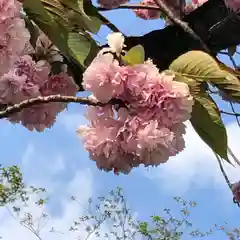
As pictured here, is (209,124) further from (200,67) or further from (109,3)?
(109,3)

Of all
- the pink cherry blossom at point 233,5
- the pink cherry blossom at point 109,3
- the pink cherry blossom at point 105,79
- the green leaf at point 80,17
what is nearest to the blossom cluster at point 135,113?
the pink cherry blossom at point 105,79

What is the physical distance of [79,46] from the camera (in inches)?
29.8

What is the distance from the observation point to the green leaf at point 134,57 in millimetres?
688

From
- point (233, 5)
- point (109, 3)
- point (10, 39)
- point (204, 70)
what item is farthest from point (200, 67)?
point (109, 3)

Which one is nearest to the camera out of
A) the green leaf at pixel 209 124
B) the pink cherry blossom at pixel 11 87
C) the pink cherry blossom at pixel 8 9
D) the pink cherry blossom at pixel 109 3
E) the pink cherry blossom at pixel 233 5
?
the pink cherry blossom at pixel 8 9

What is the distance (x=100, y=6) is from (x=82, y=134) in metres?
0.64

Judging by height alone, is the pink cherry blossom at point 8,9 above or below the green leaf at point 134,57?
below

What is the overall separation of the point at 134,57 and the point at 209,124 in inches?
4.2

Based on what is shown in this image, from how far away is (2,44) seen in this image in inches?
24.2

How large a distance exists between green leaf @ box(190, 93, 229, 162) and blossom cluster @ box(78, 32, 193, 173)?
0.08 feet

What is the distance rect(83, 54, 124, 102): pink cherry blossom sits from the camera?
2.21 ft

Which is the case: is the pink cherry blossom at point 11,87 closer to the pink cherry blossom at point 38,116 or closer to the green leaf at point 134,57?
the pink cherry blossom at point 38,116

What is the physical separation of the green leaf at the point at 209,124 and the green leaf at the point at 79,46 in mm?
139

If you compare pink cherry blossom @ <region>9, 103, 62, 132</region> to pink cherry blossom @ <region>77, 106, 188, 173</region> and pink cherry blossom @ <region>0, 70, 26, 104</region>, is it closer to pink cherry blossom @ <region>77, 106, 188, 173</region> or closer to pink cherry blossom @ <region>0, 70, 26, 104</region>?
pink cherry blossom @ <region>0, 70, 26, 104</region>
